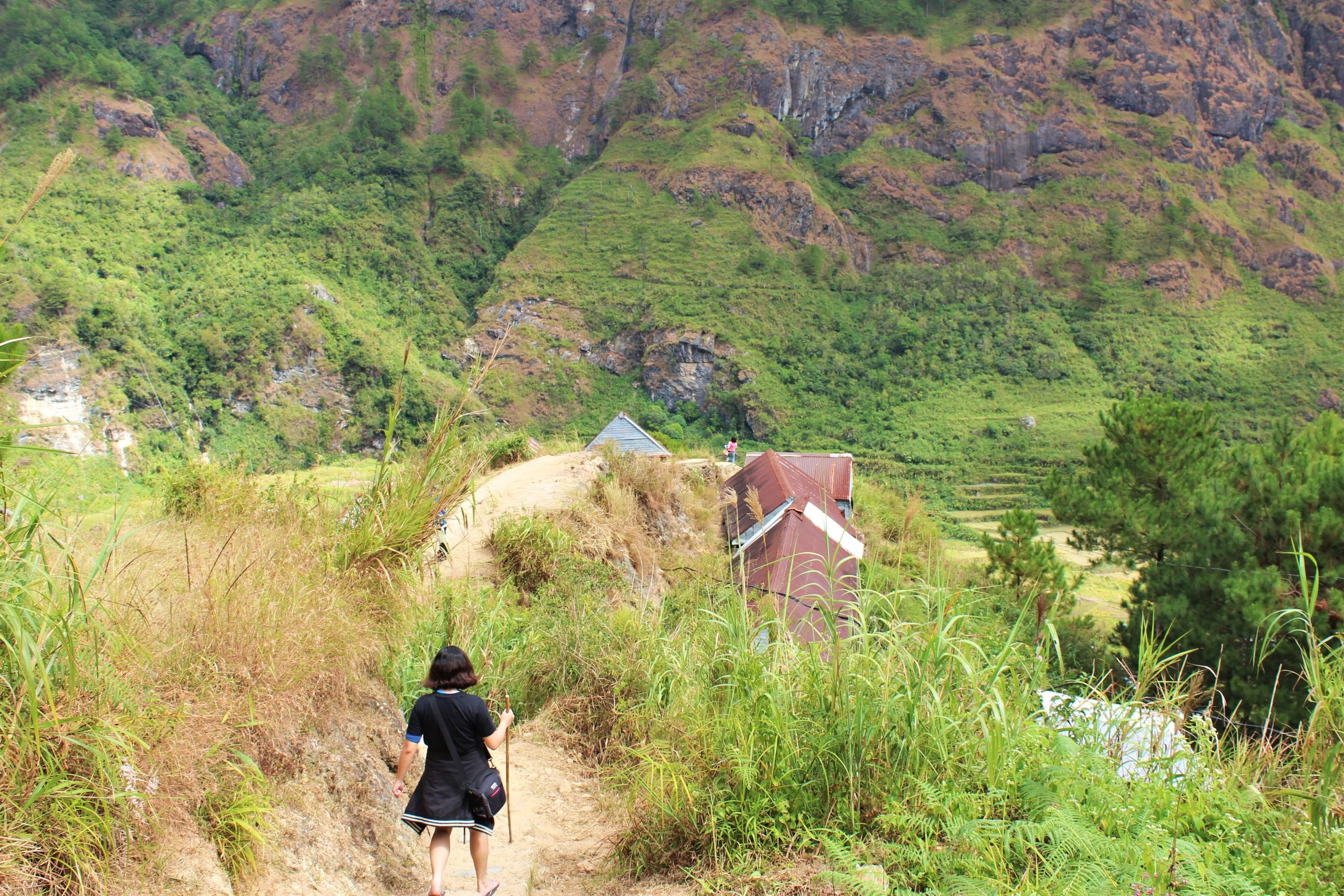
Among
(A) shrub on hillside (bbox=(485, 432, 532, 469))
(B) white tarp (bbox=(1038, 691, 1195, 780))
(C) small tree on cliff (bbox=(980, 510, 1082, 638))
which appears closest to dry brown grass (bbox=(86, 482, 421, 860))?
(B) white tarp (bbox=(1038, 691, 1195, 780))

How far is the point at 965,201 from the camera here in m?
95.4

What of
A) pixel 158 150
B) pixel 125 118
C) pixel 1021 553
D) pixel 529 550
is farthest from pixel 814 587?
pixel 125 118

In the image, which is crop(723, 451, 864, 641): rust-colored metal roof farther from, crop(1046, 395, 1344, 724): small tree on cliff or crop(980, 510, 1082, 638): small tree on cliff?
crop(1046, 395, 1344, 724): small tree on cliff

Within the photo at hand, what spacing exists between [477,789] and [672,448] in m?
19.9

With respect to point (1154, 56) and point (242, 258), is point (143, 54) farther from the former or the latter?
point (1154, 56)

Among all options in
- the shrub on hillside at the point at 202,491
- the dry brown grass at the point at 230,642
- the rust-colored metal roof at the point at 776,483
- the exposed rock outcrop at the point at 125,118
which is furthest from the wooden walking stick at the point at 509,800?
the exposed rock outcrop at the point at 125,118

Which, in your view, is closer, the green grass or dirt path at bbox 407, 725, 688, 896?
the green grass

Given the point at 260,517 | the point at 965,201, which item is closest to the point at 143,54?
the point at 965,201

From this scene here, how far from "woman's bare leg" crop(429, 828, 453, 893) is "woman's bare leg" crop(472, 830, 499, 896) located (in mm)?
106

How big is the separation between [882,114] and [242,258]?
266 ft

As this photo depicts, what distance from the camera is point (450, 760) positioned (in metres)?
3.19

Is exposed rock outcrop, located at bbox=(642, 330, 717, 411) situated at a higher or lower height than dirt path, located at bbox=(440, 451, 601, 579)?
lower

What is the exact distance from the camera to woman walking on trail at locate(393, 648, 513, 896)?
3.13m

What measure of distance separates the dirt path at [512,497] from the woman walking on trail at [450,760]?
86.1 inches
